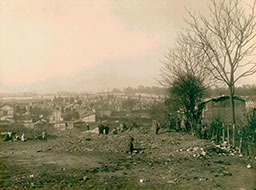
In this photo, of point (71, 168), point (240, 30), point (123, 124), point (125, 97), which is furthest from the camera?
point (123, 124)

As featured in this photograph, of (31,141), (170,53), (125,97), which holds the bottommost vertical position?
(31,141)

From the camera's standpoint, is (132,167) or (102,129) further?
(102,129)

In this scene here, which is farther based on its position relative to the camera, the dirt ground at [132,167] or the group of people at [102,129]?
the group of people at [102,129]

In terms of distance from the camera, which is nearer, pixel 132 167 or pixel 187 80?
pixel 132 167

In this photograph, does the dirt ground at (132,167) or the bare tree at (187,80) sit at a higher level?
the bare tree at (187,80)

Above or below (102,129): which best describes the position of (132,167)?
below

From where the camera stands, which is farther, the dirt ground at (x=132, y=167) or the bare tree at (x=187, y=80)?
the bare tree at (x=187, y=80)

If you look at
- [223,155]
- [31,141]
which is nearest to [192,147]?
[223,155]

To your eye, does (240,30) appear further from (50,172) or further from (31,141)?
(31,141)
